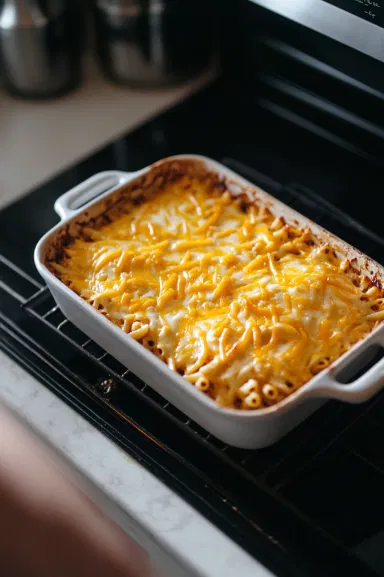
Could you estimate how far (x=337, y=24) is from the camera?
3.50 feet

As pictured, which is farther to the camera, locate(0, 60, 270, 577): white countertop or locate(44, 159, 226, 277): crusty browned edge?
locate(44, 159, 226, 277): crusty browned edge

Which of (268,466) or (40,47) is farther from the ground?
(40,47)

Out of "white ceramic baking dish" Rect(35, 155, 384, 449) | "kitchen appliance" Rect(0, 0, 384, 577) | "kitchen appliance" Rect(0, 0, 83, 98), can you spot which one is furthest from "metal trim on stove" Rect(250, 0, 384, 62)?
"kitchen appliance" Rect(0, 0, 83, 98)

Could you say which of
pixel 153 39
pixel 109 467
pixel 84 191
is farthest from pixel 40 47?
pixel 109 467

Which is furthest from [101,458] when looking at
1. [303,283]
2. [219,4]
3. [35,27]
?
[219,4]

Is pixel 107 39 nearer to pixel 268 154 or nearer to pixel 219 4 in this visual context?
pixel 219 4

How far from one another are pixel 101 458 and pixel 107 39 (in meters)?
0.80

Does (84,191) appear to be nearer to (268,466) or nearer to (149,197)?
(149,197)

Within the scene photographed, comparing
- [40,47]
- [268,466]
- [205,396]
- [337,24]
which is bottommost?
[268,466]

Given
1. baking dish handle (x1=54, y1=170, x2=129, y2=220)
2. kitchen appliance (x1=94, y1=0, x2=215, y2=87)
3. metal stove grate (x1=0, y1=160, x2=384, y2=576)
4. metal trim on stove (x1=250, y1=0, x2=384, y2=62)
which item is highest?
metal trim on stove (x1=250, y1=0, x2=384, y2=62)

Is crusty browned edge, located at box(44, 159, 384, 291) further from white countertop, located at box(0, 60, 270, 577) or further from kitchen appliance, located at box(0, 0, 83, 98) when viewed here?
kitchen appliance, located at box(0, 0, 83, 98)

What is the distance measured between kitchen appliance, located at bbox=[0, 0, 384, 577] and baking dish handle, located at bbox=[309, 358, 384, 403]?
131 millimetres

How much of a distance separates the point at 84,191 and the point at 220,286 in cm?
26

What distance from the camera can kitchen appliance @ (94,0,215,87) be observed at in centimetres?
133
